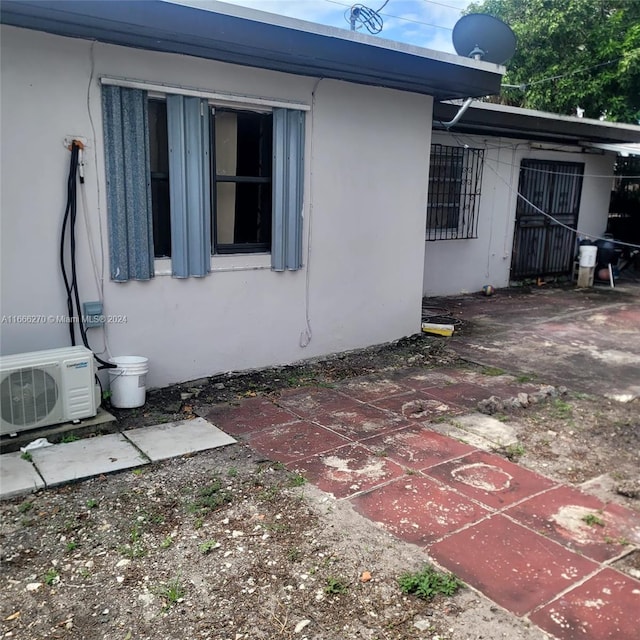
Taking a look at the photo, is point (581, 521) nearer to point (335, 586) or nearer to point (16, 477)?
point (335, 586)

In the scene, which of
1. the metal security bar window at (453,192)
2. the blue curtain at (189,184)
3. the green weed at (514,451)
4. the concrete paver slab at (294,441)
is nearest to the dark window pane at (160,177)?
the blue curtain at (189,184)

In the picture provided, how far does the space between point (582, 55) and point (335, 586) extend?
13.9 metres

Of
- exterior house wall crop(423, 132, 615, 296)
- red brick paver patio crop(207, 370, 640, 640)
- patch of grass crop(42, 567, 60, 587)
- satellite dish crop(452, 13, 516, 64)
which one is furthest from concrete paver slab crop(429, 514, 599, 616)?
exterior house wall crop(423, 132, 615, 296)

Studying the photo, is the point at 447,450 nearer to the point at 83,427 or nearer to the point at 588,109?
the point at 83,427

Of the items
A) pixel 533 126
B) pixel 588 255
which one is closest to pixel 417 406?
pixel 533 126

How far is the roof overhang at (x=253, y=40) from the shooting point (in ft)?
12.1

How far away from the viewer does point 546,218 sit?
1053 cm

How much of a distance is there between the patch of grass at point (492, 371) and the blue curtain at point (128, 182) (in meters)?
3.25

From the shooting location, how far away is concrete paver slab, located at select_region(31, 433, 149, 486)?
3404 mm

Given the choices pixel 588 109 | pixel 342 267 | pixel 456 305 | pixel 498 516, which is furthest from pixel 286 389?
pixel 588 109

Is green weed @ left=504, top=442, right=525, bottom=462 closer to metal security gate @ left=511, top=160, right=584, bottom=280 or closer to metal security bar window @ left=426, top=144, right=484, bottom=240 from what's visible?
metal security bar window @ left=426, top=144, right=484, bottom=240

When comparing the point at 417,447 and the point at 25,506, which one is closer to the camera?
the point at 25,506

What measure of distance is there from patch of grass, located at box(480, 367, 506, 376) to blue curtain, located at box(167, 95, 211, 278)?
2798 millimetres

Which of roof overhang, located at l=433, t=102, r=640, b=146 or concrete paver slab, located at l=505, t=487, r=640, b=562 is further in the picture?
roof overhang, located at l=433, t=102, r=640, b=146
